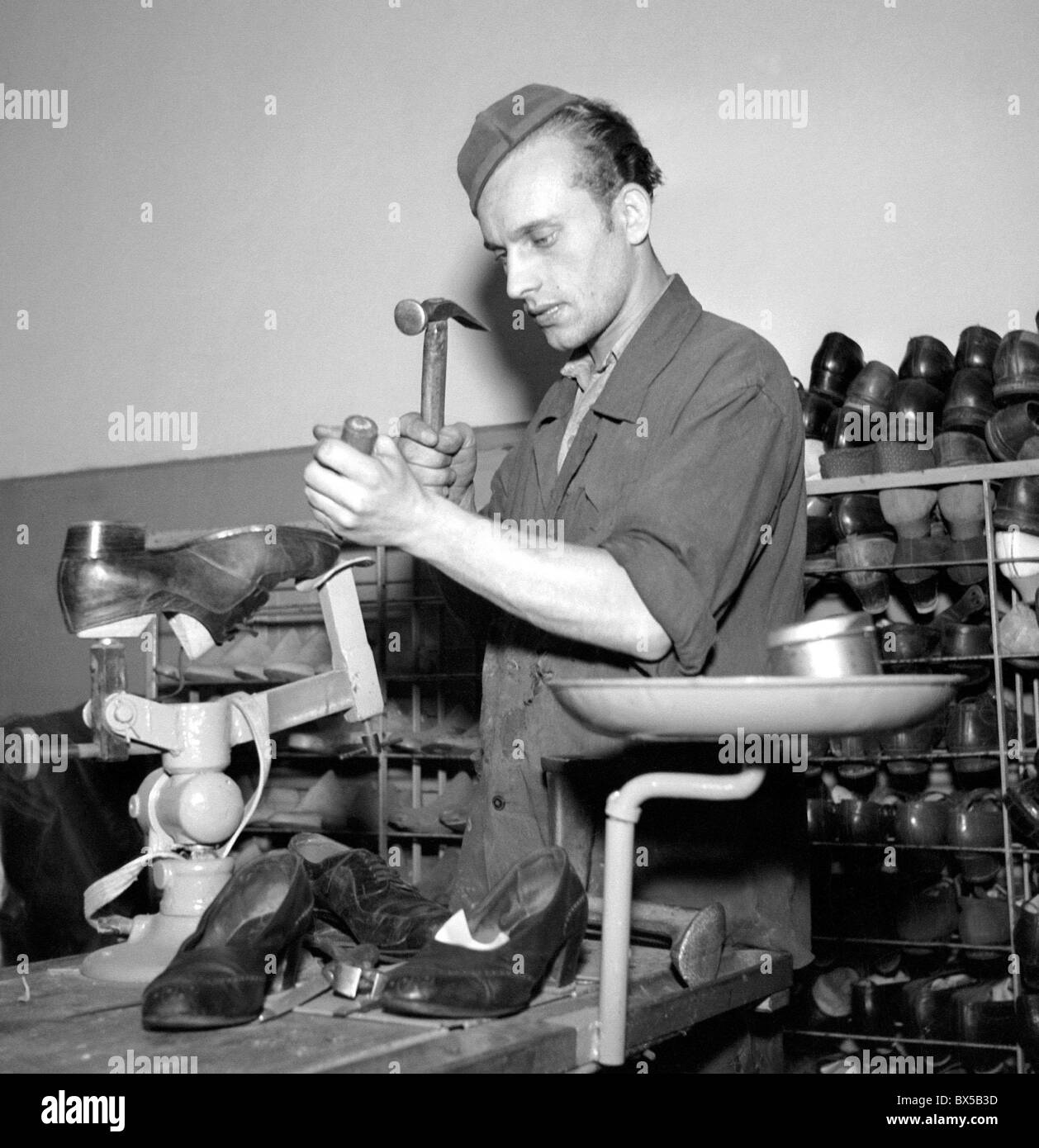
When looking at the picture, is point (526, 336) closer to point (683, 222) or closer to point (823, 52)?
point (683, 222)

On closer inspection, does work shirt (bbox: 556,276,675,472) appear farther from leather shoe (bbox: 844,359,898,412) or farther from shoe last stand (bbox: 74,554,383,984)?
leather shoe (bbox: 844,359,898,412)

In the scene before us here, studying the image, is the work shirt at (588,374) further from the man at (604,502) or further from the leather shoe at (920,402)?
the leather shoe at (920,402)

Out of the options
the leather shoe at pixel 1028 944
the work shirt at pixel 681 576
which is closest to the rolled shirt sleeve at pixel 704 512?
the work shirt at pixel 681 576

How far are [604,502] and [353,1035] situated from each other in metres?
0.91

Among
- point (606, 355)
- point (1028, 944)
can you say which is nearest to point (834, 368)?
point (1028, 944)

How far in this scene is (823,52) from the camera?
439cm

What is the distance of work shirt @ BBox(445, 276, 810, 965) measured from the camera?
1.65 m

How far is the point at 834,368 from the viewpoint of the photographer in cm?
416

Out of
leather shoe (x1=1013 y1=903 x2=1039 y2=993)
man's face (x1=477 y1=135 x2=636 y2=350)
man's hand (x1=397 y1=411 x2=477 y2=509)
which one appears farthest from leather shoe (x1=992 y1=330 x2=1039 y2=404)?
man's hand (x1=397 y1=411 x2=477 y2=509)

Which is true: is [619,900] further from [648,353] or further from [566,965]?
[648,353]

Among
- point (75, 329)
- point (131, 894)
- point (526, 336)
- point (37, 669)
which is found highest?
point (75, 329)

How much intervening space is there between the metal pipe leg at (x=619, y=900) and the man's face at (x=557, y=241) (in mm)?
985
